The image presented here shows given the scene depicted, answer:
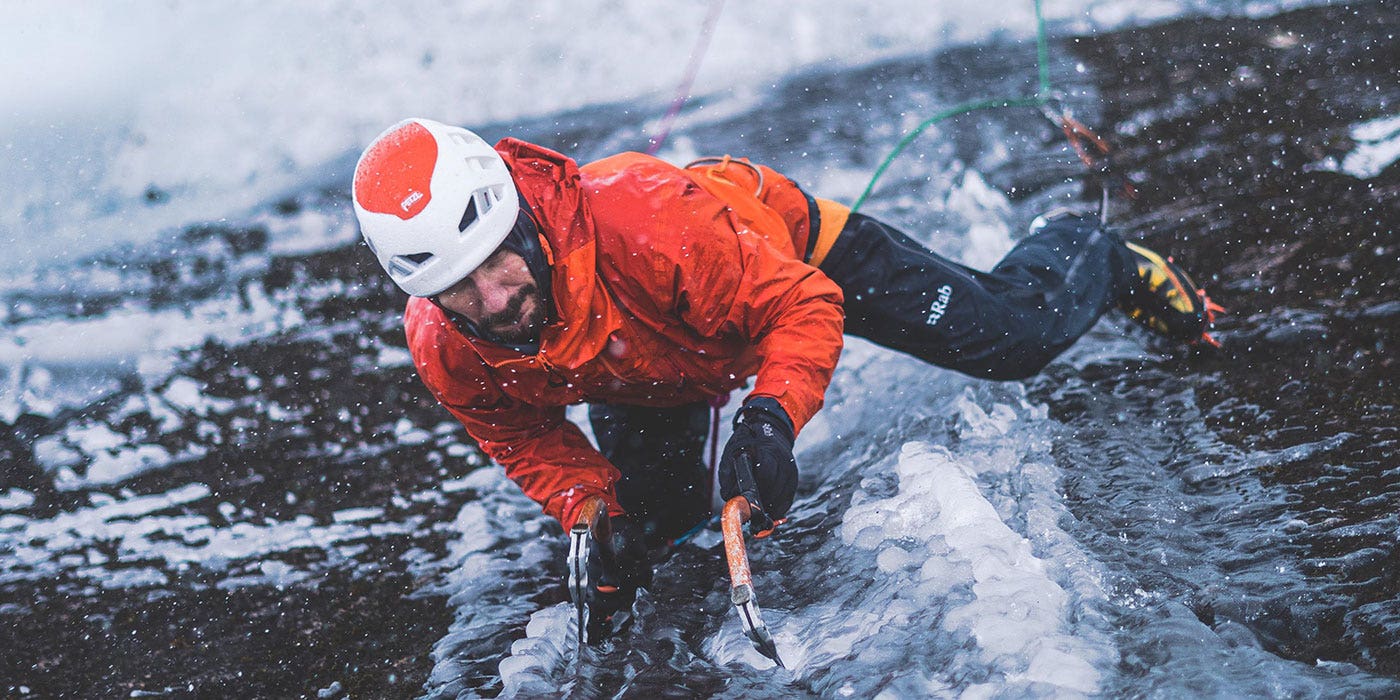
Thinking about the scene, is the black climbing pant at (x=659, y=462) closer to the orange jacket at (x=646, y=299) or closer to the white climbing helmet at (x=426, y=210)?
the orange jacket at (x=646, y=299)

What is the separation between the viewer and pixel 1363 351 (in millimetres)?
3775

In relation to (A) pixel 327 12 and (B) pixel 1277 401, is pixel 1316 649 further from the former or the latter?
(A) pixel 327 12

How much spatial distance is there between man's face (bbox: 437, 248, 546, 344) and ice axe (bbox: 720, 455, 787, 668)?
675 millimetres

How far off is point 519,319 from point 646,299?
350 millimetres

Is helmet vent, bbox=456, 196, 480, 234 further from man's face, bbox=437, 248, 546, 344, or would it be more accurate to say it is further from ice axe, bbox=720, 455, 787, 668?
ice axe, bbox=720, 455, 787, 668

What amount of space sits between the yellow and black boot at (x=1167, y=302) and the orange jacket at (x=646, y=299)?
71.7 inches

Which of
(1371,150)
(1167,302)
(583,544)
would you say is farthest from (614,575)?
(1371,150)

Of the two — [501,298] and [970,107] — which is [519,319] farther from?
[970,107]

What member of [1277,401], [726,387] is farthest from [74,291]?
[1277,401]

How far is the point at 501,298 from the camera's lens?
2740 mm

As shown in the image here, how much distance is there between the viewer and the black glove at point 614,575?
3.16 metres

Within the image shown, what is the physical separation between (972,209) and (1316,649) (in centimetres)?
419

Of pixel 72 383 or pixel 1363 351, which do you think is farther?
pixel 72 383

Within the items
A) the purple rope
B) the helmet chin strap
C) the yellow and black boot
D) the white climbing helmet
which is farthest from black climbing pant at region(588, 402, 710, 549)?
the purple rope
